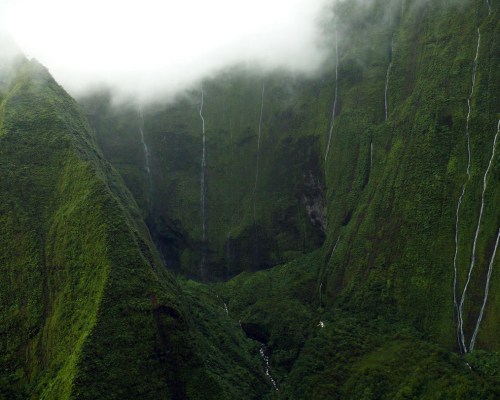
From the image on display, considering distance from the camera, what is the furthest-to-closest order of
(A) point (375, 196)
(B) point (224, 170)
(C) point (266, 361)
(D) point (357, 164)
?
(B) point (224, 170), (D) point (357, 164), (A) point (375, 196), (C) point (266, 361)

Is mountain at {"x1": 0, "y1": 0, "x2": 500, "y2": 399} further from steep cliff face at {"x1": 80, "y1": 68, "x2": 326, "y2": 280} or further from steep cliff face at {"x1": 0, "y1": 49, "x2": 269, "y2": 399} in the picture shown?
steep cliff face at {"x1": 80, "y1": 68, "x2": 326, "y2": 280}

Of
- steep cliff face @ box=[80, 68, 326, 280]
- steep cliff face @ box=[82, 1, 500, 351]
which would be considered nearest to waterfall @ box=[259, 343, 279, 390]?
steep cliff face @ box=[82, 1, 500, 351]

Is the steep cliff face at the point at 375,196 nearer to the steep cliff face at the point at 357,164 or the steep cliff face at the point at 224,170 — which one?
the steep cliff face at the point at 357,164

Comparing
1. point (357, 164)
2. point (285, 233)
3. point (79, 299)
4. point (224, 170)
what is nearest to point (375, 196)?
point (357, 164)

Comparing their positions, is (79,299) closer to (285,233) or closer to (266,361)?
(266,361)

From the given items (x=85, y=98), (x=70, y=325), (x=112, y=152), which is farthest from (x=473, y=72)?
(x=85, y=98)

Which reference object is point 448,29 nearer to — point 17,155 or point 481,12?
point 481,12
